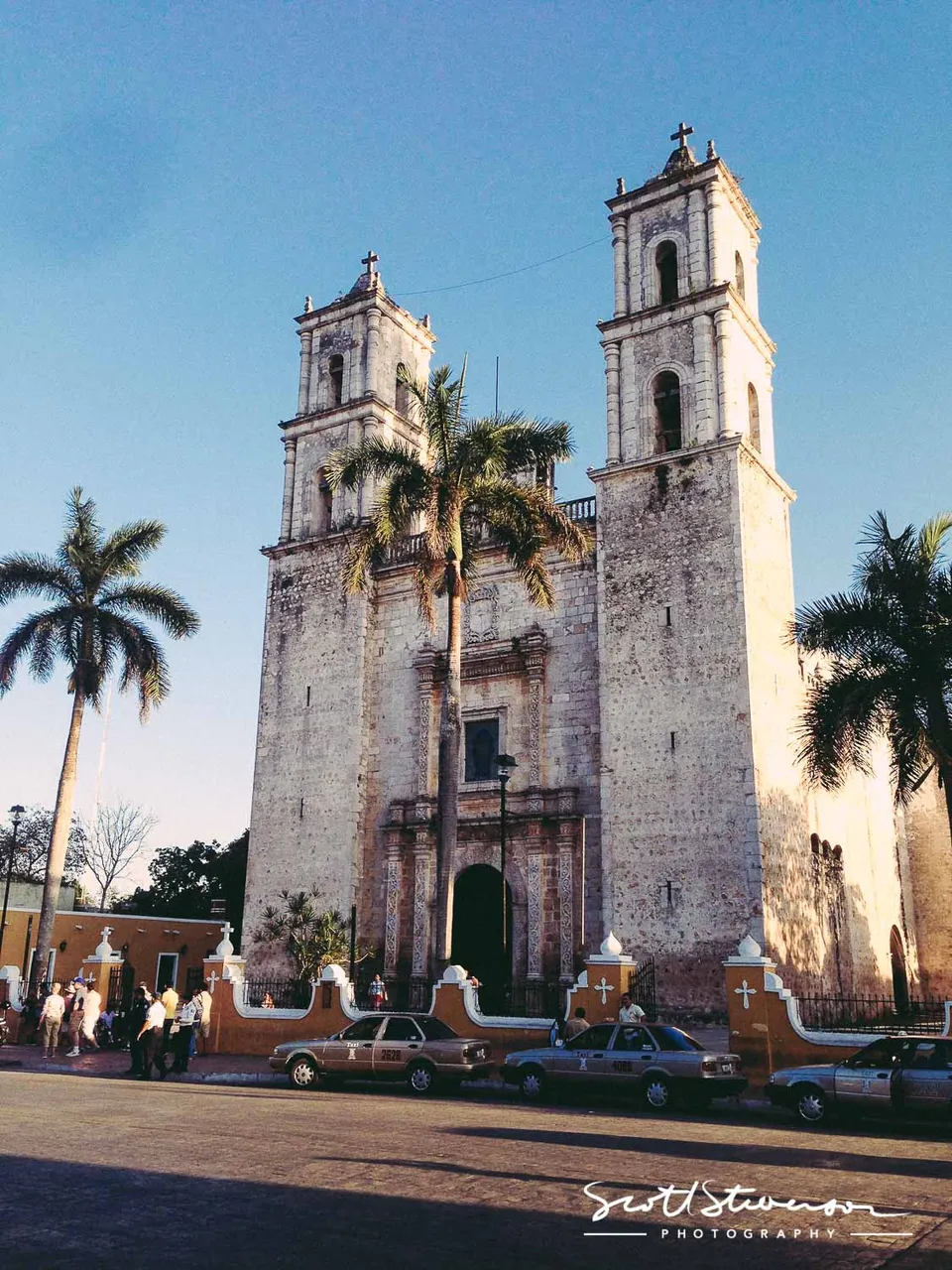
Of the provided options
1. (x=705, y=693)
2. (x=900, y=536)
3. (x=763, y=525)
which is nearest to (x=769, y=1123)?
(x=900, y=536)

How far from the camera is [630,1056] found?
45.6 ft

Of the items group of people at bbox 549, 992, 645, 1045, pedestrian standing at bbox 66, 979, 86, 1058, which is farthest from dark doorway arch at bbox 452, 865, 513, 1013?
pedestrian standing at bbox 66, 979, 86, 1058

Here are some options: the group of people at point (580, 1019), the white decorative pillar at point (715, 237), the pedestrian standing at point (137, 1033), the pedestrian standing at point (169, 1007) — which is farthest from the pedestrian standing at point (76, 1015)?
the white decorative pillar at point (715, 237)

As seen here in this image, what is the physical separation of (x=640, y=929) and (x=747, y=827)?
10.5ft

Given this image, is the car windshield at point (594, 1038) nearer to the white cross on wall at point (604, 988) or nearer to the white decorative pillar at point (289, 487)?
the white cross on wall at point (604, 988)

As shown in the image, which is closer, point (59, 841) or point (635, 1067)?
point (635, 1067)

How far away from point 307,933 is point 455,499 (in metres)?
12.7

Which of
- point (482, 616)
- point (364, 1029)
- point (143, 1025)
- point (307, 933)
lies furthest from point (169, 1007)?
point (482, 616)

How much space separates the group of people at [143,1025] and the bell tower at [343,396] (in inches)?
559

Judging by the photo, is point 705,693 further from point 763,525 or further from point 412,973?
point 412,973

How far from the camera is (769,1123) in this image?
508 inches

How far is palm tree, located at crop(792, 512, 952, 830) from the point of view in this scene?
59.6 feet

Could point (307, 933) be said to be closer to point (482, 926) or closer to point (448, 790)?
point (482, 926)

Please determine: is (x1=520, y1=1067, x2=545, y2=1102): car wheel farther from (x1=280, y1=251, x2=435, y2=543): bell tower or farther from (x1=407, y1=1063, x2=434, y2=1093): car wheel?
(x1=280, y1=251, x2=435, y2=543): bell tower
